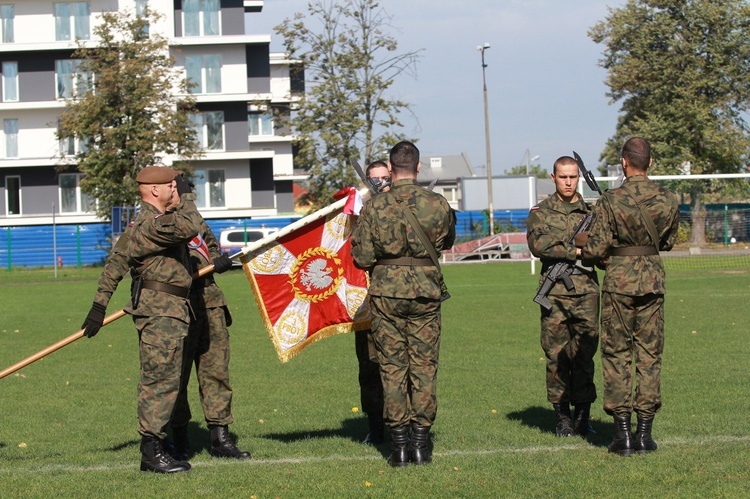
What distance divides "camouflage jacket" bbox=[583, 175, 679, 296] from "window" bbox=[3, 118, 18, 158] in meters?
54.8

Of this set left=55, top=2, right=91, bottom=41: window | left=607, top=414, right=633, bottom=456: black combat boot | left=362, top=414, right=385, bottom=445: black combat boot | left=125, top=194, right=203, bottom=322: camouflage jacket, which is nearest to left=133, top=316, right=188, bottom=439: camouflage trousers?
left=125, top=194, right=203, bottom=322: camouflage jacket

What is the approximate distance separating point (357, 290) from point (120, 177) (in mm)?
40172

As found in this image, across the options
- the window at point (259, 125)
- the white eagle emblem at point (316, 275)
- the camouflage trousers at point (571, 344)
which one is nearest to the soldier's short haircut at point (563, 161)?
the camouflage trousers at point (571, 344)

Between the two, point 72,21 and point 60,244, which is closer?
point 60,244

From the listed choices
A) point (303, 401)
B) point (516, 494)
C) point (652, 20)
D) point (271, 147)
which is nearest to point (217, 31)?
point (271, 147)

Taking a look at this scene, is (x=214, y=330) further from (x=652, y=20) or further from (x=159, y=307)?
(x=652, y=20)

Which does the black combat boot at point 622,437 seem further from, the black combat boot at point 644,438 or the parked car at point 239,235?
the parked car at point 239,235

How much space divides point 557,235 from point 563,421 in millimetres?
1544

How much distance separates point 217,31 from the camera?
58.0 meters

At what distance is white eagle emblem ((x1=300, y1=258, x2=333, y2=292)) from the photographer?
8.34 m

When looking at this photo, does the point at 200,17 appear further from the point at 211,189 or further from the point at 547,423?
the point at 547,423

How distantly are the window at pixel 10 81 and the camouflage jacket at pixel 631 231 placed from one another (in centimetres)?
5433

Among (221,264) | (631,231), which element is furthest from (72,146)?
(631,231)

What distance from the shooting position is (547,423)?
8.69m
